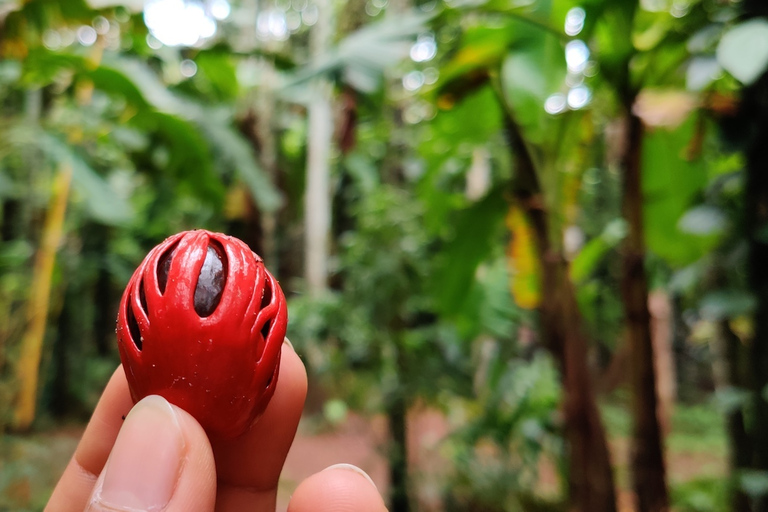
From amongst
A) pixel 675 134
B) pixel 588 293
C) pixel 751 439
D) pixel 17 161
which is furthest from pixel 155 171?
pixel 751 439

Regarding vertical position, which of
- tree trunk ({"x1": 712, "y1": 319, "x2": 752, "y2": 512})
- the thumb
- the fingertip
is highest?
the thumb

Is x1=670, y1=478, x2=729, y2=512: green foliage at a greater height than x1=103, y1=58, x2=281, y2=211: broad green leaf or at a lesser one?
lesser

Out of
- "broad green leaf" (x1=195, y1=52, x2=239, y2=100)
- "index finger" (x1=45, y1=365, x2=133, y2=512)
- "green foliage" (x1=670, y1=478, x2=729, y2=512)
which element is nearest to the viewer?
"index finger" (x1=45, y1=365, x2=133, y2=512)

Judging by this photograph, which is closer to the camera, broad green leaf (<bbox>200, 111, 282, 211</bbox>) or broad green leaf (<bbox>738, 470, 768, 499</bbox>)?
broad green leaf (<bbox>738, 470, 768, 499</bbox>)

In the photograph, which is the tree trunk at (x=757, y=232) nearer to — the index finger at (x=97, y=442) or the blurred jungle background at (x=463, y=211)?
the blurred jungle background at (x=463, y=211)

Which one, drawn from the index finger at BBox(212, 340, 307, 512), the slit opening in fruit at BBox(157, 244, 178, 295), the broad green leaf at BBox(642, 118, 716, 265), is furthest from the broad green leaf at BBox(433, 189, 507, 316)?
the slit opening in fruit at BBox(157, 244, 178, 295)

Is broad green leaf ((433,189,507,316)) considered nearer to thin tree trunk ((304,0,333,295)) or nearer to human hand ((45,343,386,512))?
human hand ((45,343,386,512))

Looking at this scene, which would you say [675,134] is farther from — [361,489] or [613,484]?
[361,489]
